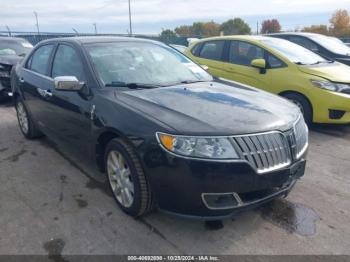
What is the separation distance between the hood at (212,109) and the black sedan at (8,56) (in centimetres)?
545

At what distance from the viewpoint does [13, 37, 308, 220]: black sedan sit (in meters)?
2.42

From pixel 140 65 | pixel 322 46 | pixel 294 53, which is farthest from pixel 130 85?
pixel 322 46

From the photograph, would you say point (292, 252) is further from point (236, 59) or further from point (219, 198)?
point (236, 59)

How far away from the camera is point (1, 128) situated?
19.2ft

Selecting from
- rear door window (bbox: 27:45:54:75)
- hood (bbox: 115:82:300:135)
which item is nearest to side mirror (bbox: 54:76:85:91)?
hood (bbox: 115:82:300:135)

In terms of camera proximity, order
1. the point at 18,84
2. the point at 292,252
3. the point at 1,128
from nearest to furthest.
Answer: the point at 292,252 → the point at 18,84 → the point at 1,128

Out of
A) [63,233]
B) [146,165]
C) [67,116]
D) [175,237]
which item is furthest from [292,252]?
[67,116]

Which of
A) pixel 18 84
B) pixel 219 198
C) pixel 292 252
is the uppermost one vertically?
pixel 18 84

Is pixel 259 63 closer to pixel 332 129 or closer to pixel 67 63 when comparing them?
pixel 332 129

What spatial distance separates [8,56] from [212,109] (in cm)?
678

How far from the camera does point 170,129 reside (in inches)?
97.7

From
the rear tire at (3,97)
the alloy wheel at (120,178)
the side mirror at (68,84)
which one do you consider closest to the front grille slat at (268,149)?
the alloy wheel at (120,178)

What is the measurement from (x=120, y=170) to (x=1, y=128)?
3843 millimetres

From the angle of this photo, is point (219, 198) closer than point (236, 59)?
Yes
